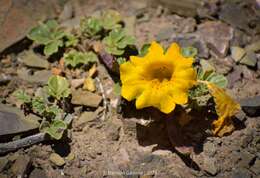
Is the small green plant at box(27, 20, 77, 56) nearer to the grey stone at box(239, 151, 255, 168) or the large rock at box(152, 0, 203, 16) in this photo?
the large rock at box(152, 0, 203, 16)

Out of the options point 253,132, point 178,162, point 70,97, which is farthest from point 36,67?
point 253,132

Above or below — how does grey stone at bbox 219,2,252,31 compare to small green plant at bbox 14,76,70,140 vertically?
above

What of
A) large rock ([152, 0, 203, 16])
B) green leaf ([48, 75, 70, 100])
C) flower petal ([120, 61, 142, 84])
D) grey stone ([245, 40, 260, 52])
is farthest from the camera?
large rock ([152, 0, 203, 16])

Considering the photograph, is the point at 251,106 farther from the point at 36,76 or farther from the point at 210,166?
the point at 36,76

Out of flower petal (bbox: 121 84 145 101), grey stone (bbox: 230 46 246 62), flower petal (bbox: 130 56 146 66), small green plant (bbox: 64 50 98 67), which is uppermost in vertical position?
flower petal (bbox: 130 56 146 66)

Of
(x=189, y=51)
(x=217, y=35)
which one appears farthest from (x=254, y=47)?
(x=189, y=51)

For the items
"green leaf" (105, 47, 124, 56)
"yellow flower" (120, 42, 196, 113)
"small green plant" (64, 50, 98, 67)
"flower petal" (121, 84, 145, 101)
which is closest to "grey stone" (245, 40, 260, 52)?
"yellow flower" (120, 42, 196, 113)

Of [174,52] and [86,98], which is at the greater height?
[174,52]

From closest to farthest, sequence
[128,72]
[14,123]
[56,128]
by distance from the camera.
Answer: [128,72]
[56,128]
[14,123]
